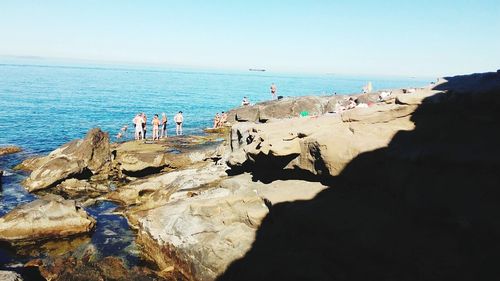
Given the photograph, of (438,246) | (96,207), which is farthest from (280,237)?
(96,207)

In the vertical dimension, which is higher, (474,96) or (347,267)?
(474,96)

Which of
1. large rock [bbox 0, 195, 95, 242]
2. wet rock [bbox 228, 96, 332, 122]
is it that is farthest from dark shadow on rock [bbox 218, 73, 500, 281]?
wet rock [bbox 228, 96, 332, 122]

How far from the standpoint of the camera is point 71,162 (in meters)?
26.2

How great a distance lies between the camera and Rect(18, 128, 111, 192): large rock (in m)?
25.0

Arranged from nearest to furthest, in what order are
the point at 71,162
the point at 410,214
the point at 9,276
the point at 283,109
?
the point at 410,214 < the point at 9,276 < the point at 71,162 < the point at 283,109

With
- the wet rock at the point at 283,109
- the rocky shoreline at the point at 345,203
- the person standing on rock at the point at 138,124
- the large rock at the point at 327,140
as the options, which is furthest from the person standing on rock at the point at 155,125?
the large rock at the point at 327,140

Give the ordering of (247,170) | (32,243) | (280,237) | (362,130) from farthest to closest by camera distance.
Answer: (247,170)
(32,243)
(362,130)
(280,237)

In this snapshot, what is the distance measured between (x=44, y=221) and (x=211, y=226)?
895 cm

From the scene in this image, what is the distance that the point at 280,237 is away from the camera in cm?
1376

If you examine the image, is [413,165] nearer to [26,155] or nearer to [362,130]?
[362,130]

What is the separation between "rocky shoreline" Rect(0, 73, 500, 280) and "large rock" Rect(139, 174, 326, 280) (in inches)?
2.0

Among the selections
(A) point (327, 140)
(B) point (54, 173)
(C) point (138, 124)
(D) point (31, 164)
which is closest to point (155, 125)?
(C) point (138, 124)

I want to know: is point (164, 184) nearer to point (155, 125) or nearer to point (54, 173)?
point (54, 173)

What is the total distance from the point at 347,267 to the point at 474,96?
731cm
